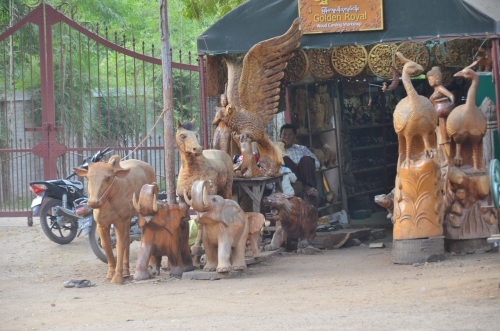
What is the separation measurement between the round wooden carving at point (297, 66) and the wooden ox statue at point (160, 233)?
3193 millimetres

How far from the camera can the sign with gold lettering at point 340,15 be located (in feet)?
30.7

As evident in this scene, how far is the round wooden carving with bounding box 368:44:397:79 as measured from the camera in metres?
10.2

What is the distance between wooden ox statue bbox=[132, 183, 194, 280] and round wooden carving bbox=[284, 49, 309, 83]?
10.5ft

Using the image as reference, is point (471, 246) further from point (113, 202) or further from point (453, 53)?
point (113, 202)

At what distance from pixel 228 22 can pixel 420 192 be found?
333cm

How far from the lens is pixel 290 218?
987 cm

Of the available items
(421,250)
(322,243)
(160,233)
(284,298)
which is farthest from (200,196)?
(322,243)

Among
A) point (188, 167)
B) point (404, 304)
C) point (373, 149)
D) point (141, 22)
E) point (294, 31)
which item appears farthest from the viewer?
point (141, 22)

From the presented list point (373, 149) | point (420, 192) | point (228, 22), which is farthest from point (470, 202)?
point (373, 149)

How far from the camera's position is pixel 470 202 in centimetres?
900

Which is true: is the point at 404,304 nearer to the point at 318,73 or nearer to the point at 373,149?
the point at 318,73

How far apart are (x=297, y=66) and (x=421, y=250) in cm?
350

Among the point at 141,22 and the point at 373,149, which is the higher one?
the point at 141,22

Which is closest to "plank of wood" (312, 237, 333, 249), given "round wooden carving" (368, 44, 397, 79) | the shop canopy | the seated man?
the seated man
